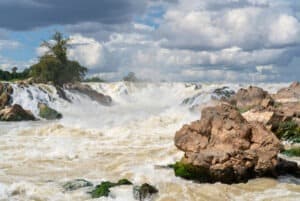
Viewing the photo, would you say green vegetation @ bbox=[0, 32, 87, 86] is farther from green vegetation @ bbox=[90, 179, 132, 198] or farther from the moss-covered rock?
green vegetation @ bbox=[90, 179, 132, 198]

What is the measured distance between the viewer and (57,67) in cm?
6556

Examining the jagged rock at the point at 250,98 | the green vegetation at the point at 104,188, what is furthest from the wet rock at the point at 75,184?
the jagged rock at the point at 250,98

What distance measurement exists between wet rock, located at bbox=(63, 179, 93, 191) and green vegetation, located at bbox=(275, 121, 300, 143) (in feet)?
35.6

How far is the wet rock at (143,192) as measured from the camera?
49.7 ft

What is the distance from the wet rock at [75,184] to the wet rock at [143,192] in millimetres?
1691

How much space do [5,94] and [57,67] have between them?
16.9m

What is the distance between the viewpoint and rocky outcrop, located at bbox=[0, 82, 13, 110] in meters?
48.6

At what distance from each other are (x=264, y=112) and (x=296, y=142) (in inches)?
87.9

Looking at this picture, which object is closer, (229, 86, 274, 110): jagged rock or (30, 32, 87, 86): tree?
(229, 86, 274, 110): jagged rock

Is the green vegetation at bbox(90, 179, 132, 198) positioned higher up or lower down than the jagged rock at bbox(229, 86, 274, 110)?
lower down

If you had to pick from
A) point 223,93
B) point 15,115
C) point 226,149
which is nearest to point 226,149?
point 226,149

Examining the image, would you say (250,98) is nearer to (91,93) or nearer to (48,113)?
(48,113)

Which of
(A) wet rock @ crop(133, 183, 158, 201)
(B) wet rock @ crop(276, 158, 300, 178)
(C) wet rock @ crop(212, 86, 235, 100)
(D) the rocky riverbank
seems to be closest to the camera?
(A) wet rock @ crop(133, 183, 158, 201)

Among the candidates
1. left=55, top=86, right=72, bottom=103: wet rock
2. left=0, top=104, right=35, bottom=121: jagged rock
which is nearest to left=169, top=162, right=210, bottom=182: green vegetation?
left=0, top=104, right=35, bottom=121: jagged rock
